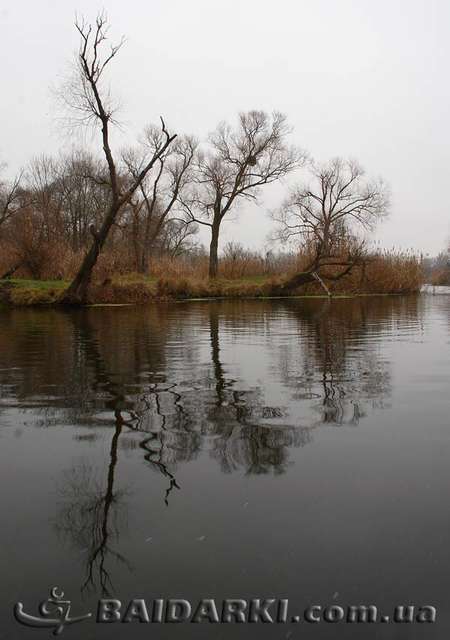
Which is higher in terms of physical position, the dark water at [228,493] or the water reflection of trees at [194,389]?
the water reflection of trees at [194,389]

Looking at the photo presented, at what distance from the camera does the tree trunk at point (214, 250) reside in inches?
1658

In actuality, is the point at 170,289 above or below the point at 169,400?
above

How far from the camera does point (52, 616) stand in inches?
102

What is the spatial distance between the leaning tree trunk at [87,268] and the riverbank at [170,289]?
67 centimetres

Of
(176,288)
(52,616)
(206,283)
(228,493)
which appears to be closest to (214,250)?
(206,283)

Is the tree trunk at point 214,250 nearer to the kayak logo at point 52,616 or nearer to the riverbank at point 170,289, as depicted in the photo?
the riverbank at point 170,289

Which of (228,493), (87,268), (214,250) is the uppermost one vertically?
(214,250)

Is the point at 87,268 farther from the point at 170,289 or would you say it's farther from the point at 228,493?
the point at 228,493

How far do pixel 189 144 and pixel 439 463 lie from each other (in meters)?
45.1

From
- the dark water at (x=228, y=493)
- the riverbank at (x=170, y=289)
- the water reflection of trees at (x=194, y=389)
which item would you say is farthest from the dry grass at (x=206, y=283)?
the dark water at (x=228, y=493)

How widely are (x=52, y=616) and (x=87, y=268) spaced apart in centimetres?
2486

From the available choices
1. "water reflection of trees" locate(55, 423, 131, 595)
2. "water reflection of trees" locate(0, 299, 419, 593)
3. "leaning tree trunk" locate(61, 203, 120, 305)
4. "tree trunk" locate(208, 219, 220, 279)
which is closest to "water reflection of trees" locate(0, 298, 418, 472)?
"water reflection of trees" locate(0, 299, 419, 593)

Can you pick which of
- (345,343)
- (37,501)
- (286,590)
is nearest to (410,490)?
(286,590)

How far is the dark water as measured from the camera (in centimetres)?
277
